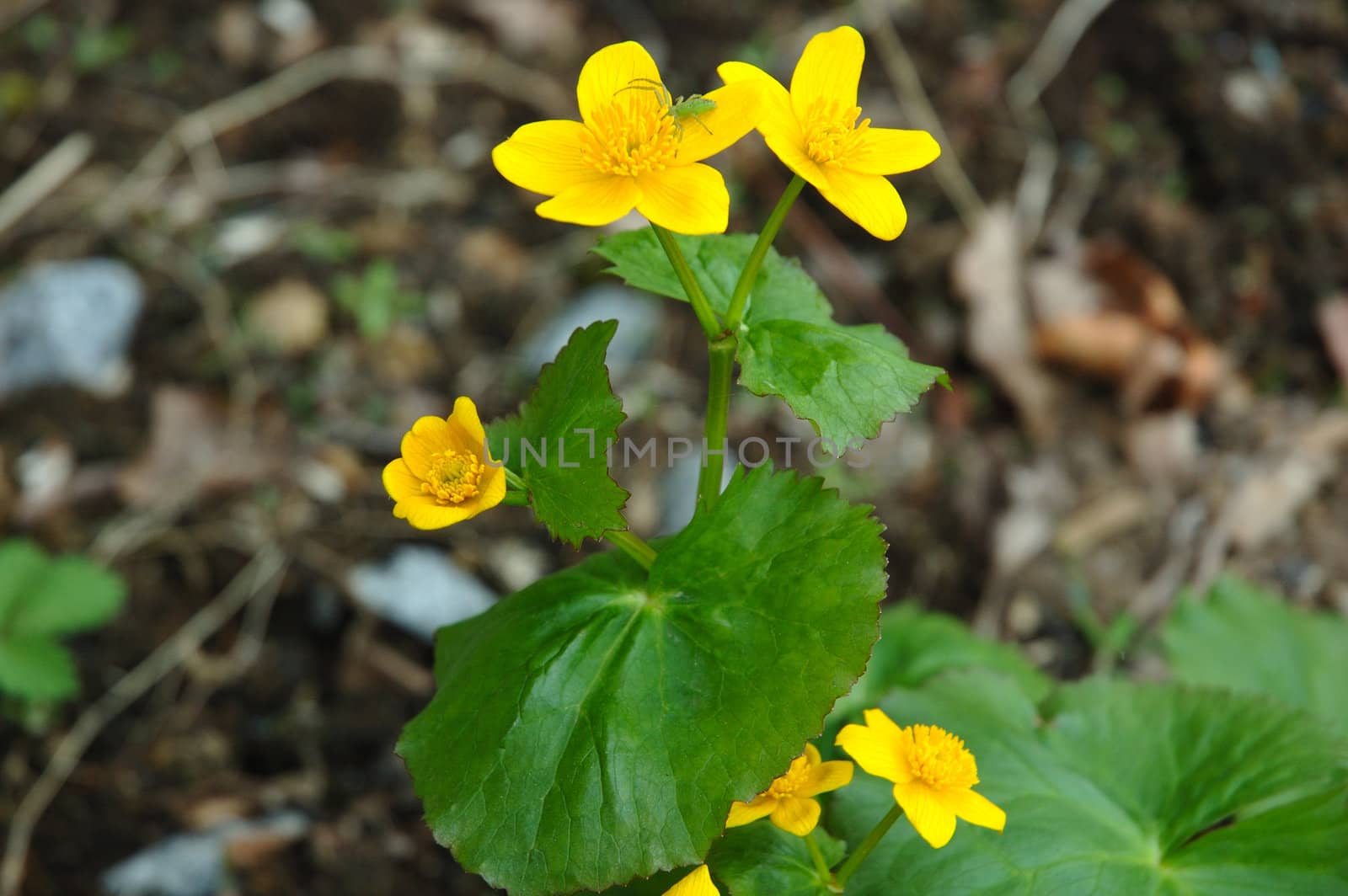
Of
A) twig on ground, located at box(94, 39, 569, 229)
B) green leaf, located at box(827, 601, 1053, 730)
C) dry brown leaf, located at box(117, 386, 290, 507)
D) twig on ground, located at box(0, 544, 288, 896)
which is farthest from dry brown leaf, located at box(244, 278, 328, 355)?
green leaf, located at box(827, 601, 1053, 730)

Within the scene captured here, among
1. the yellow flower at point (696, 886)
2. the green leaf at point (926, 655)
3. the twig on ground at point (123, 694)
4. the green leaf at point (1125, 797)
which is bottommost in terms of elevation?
the twig on ground at point (123, 694)

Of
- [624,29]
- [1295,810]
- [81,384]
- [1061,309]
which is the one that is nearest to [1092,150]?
[1061,309]

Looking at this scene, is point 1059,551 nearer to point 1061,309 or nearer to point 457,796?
point 1061,309

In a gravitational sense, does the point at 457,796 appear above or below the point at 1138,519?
above

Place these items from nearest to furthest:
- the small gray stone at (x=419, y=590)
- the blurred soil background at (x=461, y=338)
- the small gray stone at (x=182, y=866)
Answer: the small gray stone at (x=182, y=866) < the blurred soil background at (x=461, y=338) < the small gray stone at (x=419, y=590)

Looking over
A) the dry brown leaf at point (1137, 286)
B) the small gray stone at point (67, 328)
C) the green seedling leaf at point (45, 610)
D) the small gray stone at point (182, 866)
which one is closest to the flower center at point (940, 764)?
the small gray stone at point (182, 866)

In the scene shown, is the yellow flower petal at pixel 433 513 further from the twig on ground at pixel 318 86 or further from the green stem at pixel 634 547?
Result: the twig on ground at pixel 318 86

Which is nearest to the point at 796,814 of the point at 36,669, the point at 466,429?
the point at 466,429

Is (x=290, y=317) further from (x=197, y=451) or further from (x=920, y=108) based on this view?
(x=920, y=108)
